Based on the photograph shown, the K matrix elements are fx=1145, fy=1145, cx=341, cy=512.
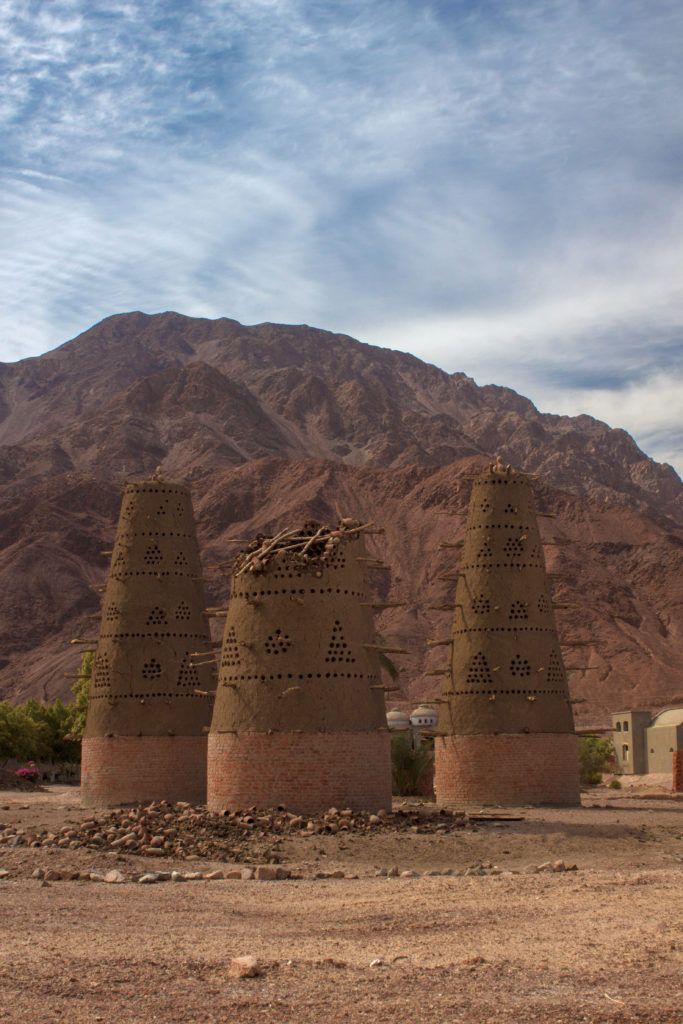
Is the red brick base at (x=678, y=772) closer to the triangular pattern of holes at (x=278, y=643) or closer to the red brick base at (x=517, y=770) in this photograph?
the red brick base at (x=517, y=770)

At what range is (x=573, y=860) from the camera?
48.5 feet

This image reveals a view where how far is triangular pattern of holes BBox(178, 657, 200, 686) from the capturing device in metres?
23.9

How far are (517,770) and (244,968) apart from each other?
1601cm

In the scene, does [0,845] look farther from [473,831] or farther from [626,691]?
[626,691]

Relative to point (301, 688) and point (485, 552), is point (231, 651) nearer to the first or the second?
point (301, 688)

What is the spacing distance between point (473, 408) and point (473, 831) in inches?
7320

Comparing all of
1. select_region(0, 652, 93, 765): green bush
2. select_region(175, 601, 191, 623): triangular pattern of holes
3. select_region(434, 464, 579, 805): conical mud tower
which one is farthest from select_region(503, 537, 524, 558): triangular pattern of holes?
select_region(0, 652, 93, 765): green bush

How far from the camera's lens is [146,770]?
23188 mm

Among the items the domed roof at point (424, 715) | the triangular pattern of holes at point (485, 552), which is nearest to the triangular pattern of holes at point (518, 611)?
the triangular pattern of holes at point (485, 552)

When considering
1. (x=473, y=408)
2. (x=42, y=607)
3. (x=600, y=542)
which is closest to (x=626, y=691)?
(x=600, y=542)

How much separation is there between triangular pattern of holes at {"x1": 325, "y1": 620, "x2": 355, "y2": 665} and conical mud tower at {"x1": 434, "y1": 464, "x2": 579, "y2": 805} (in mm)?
6365

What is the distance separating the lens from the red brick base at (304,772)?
55.2ft

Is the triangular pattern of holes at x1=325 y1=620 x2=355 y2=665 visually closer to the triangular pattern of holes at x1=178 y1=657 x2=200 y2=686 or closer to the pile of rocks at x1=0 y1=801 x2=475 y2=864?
the pile of rocks at x1=0 y1=801 x2=475 y2=864

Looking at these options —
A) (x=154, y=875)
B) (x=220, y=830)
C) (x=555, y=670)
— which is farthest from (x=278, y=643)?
(x=555, y=670)
